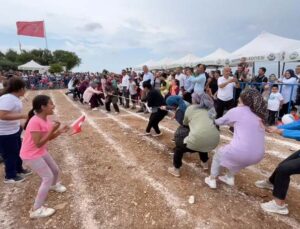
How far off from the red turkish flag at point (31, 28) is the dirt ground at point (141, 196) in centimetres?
2922

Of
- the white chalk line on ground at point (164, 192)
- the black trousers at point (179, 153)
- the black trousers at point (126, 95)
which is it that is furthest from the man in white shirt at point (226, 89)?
the black trousers at point (126, 95)

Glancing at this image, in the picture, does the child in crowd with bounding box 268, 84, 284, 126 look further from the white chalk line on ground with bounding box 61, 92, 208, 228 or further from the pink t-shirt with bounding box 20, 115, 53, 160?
the pink t-shirt with bounding box 20, 115, 53, 160

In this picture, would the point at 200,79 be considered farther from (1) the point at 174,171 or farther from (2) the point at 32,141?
(2) the point at 32,141

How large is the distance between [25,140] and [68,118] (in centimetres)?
709

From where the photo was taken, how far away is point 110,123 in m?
8.75

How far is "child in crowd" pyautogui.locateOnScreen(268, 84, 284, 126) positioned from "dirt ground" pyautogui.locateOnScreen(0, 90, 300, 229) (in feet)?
7.29

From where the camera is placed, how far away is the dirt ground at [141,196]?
3.04 meters

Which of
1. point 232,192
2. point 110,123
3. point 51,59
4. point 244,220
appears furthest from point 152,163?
point 51,59

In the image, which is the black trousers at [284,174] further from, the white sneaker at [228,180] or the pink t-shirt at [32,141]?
the pink t-shirt at [32,141]

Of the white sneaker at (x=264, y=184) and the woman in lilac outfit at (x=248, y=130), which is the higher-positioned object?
the woman in lilac outfit at (x=248, y=130)

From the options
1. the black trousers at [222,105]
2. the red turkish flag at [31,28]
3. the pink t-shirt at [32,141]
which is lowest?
the black trousers at [222,105]

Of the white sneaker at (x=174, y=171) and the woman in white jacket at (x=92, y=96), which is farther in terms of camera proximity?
the woman in white jacket at (x=92, y=96)

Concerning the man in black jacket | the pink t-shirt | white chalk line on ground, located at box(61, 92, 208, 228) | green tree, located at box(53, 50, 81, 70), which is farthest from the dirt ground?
green tree, located at box(53, 50, 81, 70)

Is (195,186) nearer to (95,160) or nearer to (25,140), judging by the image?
(95,160)
